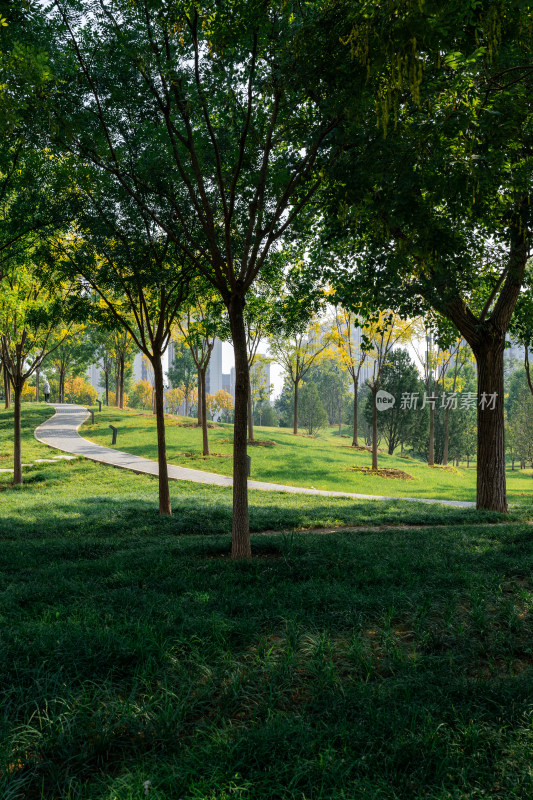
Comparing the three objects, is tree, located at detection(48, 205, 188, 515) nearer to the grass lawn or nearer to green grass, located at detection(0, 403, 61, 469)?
the grass lawn

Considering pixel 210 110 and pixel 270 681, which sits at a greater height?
pixel 210 110

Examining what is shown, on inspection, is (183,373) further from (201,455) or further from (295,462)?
(295,462)

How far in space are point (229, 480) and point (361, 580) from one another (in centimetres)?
1230

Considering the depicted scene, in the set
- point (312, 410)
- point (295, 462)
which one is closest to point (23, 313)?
point (295, 462)

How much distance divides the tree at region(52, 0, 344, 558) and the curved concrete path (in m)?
9.63

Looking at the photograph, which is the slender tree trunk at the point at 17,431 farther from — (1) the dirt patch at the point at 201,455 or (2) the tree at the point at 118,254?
(1) the dirt patch at the point at 201,455

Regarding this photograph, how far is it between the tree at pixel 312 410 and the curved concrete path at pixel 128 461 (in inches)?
1677

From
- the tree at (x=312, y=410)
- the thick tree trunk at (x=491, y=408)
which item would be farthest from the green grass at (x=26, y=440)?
the tree at (x=312, y=410)

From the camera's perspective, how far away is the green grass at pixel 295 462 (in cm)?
1886

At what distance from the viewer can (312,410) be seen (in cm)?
7050

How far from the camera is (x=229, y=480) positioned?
17.3 m

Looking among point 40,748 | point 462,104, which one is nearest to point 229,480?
point 462,104

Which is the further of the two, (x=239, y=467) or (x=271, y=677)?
→ (x=239, y=467)

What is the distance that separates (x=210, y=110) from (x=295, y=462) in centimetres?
1719
